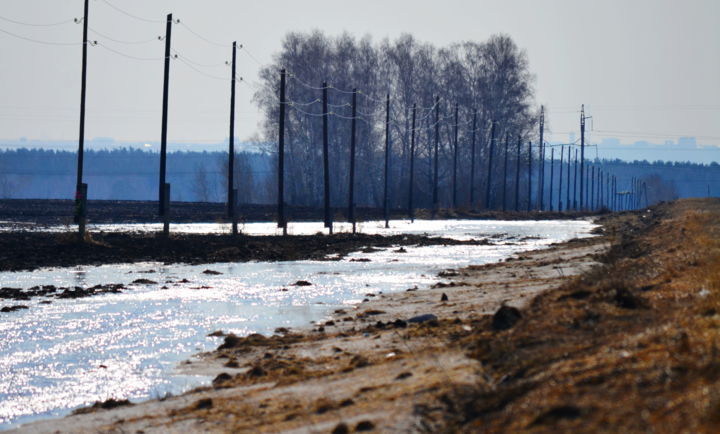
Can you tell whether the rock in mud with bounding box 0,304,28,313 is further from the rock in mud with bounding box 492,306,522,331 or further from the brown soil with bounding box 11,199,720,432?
the rock in mud with bounding box 492,306,522,331

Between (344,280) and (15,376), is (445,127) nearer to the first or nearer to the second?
(344,280)

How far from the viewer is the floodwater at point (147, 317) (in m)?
10.1

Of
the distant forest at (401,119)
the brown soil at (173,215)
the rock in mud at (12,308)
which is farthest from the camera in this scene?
the distant forest at (401,119)

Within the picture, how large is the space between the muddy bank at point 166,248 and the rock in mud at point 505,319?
15295 mm

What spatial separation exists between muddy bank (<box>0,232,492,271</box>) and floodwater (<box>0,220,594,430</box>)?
5.00 ft

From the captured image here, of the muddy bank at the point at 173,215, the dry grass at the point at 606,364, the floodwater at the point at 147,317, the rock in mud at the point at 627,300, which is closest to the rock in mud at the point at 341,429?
the dry grass at the point at 606,364

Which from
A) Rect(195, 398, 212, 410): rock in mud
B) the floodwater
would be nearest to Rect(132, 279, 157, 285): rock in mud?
the floodwater

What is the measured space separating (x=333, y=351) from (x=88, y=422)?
3.28 meters

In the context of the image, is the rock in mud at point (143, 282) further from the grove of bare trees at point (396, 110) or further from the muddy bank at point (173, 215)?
the grove of bare trees at point (396, 110)

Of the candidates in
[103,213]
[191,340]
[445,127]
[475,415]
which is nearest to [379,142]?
[445,127]

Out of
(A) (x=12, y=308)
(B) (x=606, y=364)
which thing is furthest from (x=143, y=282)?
(B) (x=606, y=364)

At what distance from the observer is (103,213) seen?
2419 inches

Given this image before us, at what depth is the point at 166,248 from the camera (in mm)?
30656

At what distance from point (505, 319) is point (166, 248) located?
836 inches
